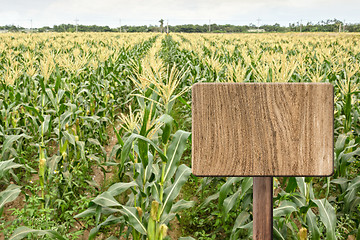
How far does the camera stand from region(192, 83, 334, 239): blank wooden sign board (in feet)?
3.00

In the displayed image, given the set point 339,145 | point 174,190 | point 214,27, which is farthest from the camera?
point 214,27

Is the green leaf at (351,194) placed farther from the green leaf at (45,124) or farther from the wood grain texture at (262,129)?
the green leaf at (45,124)

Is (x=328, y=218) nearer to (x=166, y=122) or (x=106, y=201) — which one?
(x=166, y=122)

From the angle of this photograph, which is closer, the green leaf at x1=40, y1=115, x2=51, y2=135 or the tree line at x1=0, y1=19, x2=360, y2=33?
the green leaf at x1=40, y1=115, x2=51, y2=135

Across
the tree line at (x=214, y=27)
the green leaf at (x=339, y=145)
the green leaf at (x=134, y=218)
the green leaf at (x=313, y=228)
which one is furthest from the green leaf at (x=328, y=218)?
the tree line at (x=214, y=27)

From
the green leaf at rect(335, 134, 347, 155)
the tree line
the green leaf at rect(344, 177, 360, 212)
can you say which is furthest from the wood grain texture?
the tree line

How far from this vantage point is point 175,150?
7.76 ft

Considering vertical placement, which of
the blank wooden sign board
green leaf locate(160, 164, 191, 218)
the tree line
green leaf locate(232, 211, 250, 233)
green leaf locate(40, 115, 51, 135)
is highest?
the tree line

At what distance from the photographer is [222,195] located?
2.70 m

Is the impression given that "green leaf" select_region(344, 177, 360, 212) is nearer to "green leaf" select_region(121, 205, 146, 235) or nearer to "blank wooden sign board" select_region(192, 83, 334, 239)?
"green leaf" select_region(121, 205, 146, 235)

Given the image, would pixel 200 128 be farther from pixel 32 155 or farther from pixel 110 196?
pixel 32 155

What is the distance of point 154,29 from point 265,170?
270 feet

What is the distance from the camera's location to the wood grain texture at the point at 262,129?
915 millimetres

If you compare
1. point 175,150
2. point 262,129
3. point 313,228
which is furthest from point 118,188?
point 262,129
